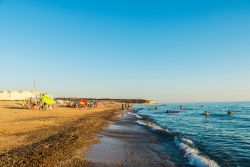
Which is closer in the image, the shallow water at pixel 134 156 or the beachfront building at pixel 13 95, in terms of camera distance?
the shallow water at pixel 134 156

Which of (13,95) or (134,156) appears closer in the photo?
(134,156)

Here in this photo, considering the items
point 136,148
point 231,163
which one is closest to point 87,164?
point 136,148

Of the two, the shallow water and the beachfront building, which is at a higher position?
the beachfront building

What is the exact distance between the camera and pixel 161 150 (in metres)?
13.2

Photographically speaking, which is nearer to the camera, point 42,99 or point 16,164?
point 16,164

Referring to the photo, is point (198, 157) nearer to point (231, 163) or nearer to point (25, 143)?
point (231, 163)

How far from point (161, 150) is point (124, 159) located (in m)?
3.46

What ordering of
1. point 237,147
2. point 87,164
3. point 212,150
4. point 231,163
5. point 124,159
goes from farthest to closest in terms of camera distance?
point 237,147 < point 212,150 < point 231,163 < point 124,159 < point 87,164

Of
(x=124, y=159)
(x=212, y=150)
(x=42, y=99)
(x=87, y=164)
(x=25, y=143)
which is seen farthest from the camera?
(x=42, y=99)

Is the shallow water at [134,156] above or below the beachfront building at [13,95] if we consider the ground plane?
below

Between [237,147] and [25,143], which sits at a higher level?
[25,143]

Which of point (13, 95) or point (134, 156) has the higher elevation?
point (13, 95)

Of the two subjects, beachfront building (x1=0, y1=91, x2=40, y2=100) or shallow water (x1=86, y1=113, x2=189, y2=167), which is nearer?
shallow water (x1=86, y1=113, x2=189, y2=167)

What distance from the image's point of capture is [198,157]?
11547 mm
